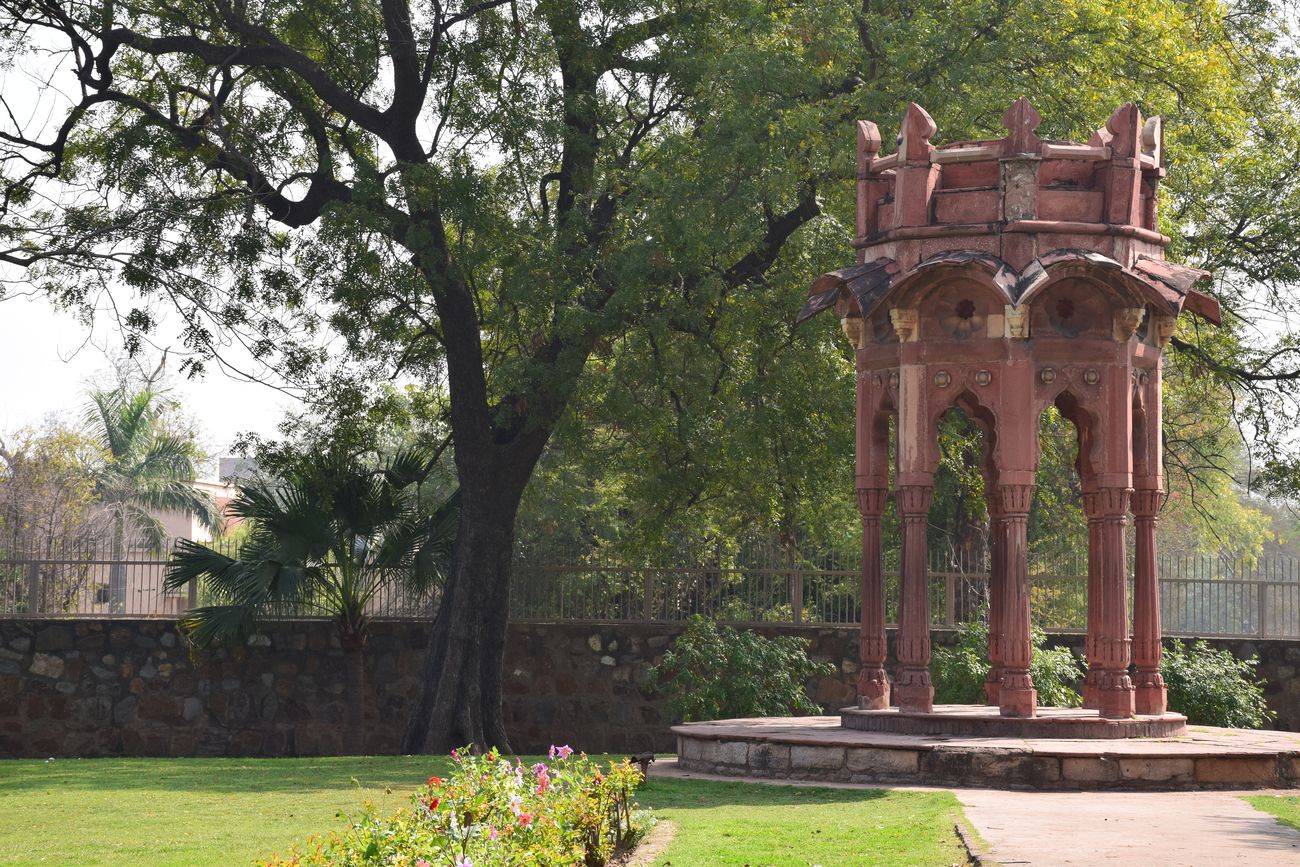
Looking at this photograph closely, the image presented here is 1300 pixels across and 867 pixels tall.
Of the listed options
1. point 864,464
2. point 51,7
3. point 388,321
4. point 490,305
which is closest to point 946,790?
point 864,464

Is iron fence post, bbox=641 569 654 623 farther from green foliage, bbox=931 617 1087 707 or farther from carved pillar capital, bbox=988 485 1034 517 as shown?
carved pillar capital, bbox=988 485 1034 517

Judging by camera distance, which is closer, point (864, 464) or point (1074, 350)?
point (1074, 350)

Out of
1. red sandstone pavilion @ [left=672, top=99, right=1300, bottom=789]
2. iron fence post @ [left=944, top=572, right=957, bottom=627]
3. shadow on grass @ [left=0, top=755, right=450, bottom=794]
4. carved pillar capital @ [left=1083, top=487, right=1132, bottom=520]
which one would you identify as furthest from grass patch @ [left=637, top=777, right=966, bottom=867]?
iron fence post @ [left=944, top=572, right=957, bottom=627]

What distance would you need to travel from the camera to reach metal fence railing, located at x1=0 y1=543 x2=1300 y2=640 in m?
19.2

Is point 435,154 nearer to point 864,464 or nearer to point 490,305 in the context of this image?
point 490,305

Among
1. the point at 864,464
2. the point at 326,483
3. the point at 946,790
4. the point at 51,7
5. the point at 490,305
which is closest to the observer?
the point at 946,790

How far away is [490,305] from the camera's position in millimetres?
19531

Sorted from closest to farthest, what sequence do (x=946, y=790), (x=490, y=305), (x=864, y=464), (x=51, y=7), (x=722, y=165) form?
(x=946, y=790), (x=864, y=464), (x=722, y=165), (x=51, y=7), (x=490, y=305)

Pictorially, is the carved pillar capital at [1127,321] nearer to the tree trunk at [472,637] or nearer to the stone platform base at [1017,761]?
the stone platform base at [1017,761]

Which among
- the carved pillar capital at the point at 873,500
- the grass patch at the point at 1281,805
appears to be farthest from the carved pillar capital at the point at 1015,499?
the grass patch at the point at 1281,805

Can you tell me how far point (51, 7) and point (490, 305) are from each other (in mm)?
5662

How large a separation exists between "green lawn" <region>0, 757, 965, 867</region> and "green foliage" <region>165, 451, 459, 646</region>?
4.32m

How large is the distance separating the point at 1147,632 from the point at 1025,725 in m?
1.61

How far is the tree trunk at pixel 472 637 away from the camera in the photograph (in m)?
17.4
